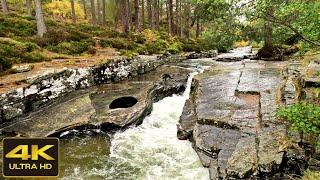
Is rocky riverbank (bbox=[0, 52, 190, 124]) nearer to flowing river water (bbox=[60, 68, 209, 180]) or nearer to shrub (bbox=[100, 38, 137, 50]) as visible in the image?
flowing river water (bbox=[60, 68, 209, 180])

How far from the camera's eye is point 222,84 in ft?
48.1

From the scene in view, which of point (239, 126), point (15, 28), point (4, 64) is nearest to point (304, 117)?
point (239, 126)

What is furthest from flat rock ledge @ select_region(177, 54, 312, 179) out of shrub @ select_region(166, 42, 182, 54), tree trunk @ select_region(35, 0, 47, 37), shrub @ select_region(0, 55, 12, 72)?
shrub @ select_region(166, 42, 182, 54)

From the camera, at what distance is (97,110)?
1310 centimetres

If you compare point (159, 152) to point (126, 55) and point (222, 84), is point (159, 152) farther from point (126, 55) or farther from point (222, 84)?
point (126, 55)

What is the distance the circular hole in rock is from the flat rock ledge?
94.6 inches

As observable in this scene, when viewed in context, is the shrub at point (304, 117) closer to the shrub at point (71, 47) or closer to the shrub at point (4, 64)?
the shrub at point (4, 64)

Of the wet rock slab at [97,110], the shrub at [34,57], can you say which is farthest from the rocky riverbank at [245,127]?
the shrub at [34,57]

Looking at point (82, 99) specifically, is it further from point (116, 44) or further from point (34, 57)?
point (116, 44)

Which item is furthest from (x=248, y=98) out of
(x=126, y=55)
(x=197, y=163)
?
(x=126, y=55)

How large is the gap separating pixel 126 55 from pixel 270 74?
28.2ft

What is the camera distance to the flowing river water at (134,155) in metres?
9.12

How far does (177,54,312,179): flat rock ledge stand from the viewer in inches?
308

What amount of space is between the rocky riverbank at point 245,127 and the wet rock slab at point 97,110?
5.82 feet
